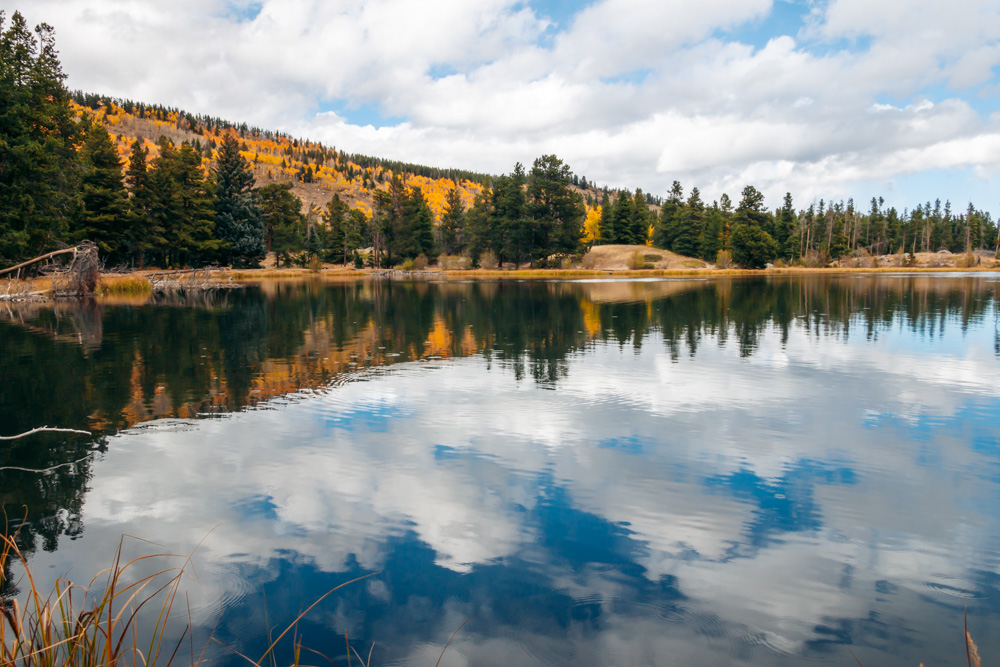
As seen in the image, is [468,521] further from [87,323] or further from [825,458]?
[87,323]

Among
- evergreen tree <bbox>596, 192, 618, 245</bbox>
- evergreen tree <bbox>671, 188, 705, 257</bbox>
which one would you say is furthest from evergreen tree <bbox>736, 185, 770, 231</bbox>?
evergreen tree <bbox>596, 192, 618, 245</bbox>

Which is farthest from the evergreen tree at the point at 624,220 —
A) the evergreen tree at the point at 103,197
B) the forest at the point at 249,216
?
the evergreen tree at the point at 103,197

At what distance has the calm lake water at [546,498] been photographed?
4430mm

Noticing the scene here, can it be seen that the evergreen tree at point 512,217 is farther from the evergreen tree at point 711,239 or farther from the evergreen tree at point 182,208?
the evergreen tree at point 182,208

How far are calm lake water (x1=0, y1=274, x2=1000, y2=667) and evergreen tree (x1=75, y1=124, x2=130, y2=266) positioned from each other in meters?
48.0

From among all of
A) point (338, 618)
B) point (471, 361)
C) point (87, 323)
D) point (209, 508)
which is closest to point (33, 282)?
point (87, 323)

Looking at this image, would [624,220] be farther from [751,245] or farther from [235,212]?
[235,212]

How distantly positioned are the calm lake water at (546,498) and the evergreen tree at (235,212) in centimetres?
6092

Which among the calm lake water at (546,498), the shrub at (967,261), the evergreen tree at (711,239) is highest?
the evergreen tree at (711,239)

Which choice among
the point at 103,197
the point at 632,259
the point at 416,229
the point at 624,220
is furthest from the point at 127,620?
the point at 624,220

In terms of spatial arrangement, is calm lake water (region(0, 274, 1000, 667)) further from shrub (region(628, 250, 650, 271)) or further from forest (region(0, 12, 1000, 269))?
shrub (region(628, 250, 650, 271))

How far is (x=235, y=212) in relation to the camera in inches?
2837

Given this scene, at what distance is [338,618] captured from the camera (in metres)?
4.57

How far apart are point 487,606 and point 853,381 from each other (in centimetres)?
1081
